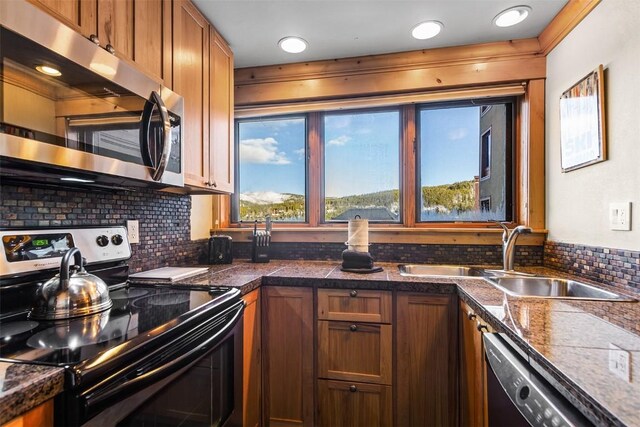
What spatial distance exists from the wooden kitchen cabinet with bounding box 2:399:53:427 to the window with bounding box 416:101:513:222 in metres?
2.08

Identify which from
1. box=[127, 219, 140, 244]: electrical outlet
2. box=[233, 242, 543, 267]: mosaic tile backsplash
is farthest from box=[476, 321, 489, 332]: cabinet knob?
box=[127, 219, 140, 244]: electrical outlet

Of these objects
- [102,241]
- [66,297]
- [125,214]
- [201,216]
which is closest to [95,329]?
[66,297]

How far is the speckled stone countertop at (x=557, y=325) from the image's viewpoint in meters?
0.56

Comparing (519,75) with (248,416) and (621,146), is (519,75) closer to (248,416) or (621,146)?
(621,146)

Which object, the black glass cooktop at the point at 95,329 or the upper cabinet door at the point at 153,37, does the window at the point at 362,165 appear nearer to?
the upper cabinet door at the point at 153,37

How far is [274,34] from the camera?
6.29 ft

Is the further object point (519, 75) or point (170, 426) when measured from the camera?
point (519, 75)

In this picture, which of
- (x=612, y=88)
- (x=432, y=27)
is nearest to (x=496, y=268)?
(x=612, y=88)

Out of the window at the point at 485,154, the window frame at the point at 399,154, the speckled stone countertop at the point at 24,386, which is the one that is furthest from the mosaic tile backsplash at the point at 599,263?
the speckled stone countertop at the point at 24,386

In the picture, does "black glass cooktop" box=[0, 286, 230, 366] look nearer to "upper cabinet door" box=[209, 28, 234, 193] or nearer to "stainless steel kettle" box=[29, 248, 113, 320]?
"stainless steel kettle" box=[29, 248, 113, 320]

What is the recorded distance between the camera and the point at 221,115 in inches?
77.5

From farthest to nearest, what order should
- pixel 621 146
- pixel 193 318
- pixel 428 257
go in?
pixel 428 257 < pixel 621 146 < pixel 193 318

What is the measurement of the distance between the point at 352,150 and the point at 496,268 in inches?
49.4

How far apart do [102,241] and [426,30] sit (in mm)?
2054
